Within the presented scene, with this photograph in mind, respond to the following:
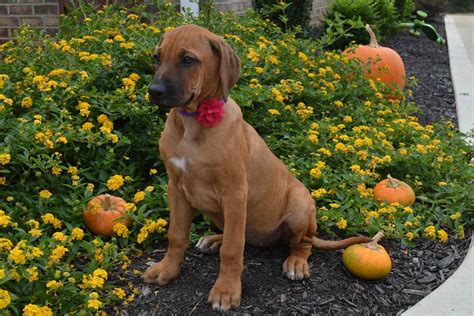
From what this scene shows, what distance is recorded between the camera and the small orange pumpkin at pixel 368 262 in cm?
315

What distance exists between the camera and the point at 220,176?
8.90 ft

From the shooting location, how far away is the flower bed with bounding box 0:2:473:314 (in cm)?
292

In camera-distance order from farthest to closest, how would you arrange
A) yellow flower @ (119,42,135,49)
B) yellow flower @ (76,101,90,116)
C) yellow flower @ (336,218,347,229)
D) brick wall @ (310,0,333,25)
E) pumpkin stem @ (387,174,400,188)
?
1. brick wall @ (310,0,333,25)
2. yellow flower @ (119,42,135,49)
3. pumpkin stem @ (387,174,400,188)
4. yellow flower @ (76,101,90,116)
5. yellow flower @ (336,218,347,229)

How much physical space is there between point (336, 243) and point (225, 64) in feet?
4.40

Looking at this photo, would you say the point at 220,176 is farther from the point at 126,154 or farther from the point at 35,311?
the point at 126,154

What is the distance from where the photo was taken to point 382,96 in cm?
604

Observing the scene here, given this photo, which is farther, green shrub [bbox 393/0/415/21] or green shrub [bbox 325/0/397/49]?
green shrub [bbox 393/0/415/21]

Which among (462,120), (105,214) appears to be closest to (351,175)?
(105,214)

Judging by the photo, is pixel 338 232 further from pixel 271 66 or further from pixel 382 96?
pixel 382 96

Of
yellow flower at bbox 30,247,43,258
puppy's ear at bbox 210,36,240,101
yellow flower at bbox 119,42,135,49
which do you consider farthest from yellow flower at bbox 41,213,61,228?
yellow flower at bbox 119,42,135,49

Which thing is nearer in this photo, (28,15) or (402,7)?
(28,15)

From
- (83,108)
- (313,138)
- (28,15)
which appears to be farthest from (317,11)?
(83,108)

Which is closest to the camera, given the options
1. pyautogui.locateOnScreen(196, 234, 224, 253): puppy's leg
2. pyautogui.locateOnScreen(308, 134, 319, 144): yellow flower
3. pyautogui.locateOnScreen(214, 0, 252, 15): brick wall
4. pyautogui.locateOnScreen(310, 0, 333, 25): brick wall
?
pyautogui.locateOnScreen(196, 234, 224, 253): puppy's leg

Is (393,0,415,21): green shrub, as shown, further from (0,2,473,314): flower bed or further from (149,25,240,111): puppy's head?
(149,25,240,111): puppy's head
